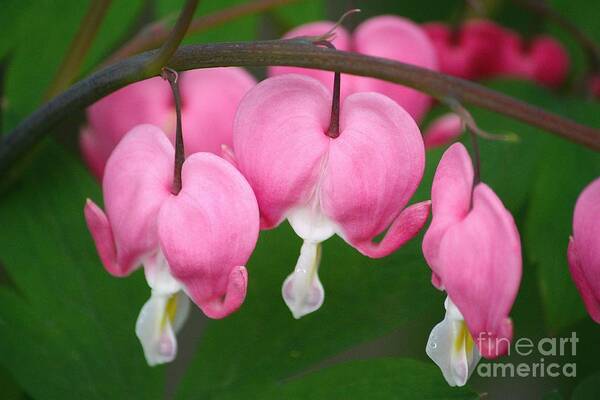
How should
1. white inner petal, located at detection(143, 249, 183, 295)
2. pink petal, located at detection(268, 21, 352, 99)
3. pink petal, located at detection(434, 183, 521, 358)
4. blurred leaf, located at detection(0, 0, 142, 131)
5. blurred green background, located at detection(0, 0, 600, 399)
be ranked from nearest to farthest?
pink petal, located at detection(434, 183, 521, 358), white inner petal, located at detection(143, 249, 183, 295), blurred green background, located at detection(0, 0, 600, 399), pink petal, located at detection(268, 21, 352, 99), blurred leaf, located at detection(0, 0, 142, 131)

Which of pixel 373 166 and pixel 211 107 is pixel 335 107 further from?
pixel 211 107

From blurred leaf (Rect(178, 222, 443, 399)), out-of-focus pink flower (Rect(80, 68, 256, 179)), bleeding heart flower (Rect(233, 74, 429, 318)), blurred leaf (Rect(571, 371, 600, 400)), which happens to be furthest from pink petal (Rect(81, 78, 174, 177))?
blurred leaf (Rect(571, 371, 600, 400))

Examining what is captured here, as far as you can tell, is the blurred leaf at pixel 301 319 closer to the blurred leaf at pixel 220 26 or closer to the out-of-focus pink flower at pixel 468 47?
the blurred leaf at pixel 220 26

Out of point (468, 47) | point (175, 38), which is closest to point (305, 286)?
point (175, 38)

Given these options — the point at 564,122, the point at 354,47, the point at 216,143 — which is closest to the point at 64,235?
the point at 216,143

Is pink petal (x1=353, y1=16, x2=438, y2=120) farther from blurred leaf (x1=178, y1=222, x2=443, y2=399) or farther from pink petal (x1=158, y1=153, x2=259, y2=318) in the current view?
pink petal (x1=158, y1=153, x2=259, y2=318)

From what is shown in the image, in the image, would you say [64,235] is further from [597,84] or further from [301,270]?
[597,84]
